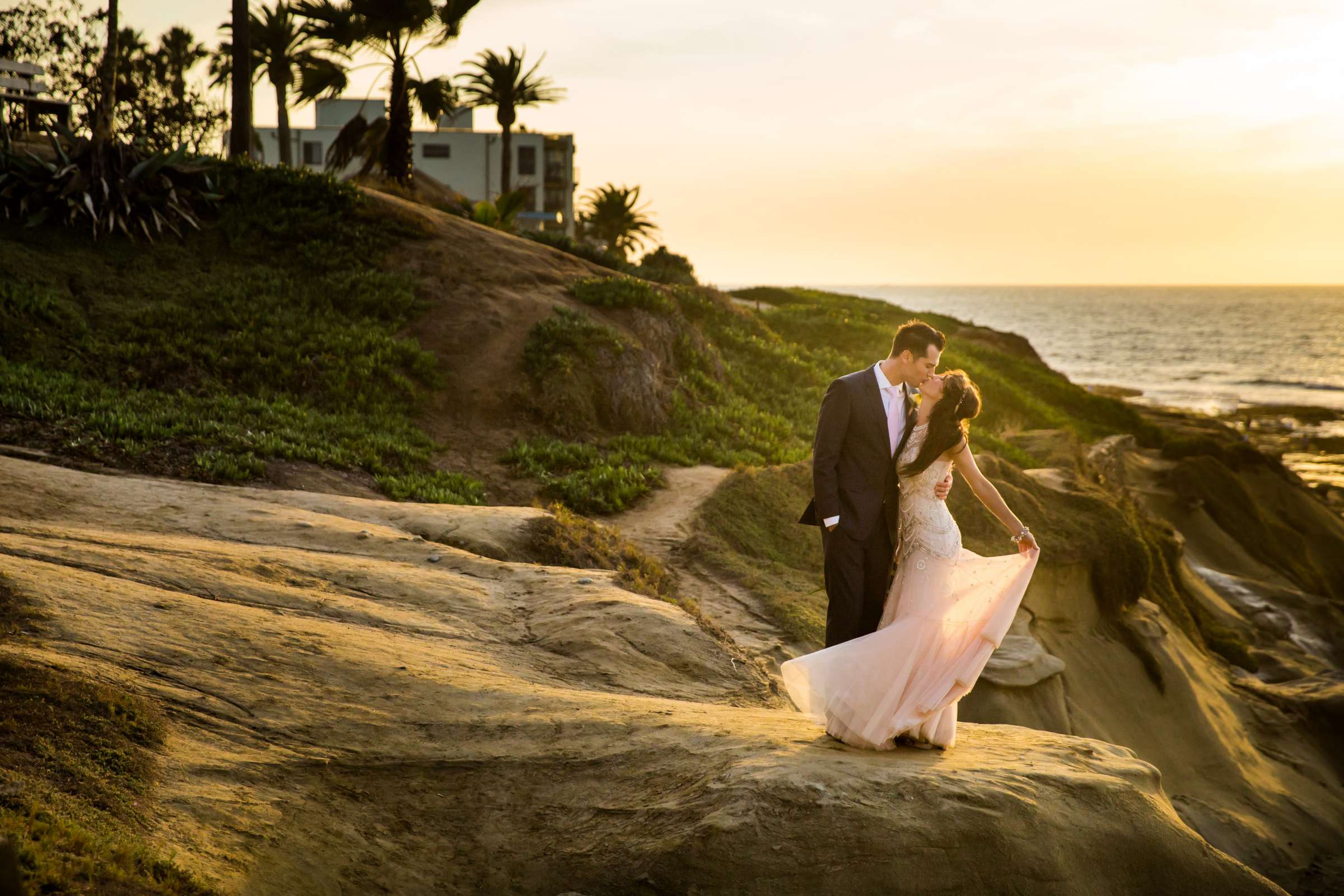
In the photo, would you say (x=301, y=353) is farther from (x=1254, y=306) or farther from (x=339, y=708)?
(x=1254, y=306)

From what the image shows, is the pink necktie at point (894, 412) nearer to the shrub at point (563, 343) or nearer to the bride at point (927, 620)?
the bride at point (927, 620)

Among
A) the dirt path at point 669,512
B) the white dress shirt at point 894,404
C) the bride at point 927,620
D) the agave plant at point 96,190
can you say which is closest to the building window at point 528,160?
the agave plant at point 96,190

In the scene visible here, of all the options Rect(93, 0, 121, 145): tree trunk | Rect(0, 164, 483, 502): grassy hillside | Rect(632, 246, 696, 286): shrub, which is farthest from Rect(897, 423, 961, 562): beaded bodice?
Rect(632, 246, 696, 286): shrub

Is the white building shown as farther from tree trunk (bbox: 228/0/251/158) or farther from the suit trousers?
the suit trousers

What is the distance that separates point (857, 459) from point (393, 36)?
22.8 meters

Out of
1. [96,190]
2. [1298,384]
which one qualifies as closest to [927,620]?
[96,190]

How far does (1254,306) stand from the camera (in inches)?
7574

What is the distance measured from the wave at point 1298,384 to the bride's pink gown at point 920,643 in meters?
68.0

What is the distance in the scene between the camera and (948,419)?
518 cm

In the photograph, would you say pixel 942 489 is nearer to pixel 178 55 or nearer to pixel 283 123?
pixel 283 123

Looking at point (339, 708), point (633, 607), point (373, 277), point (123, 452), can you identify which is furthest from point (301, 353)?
point (339, 708)

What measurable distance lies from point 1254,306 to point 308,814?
8641 inches

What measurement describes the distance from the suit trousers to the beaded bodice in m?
0.11

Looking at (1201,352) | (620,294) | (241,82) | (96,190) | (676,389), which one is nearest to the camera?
(96,190)
